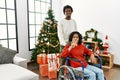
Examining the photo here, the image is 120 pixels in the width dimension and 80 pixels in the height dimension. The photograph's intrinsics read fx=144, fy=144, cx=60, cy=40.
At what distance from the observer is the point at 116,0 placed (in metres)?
3.81

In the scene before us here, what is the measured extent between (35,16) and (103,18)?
6.49ft

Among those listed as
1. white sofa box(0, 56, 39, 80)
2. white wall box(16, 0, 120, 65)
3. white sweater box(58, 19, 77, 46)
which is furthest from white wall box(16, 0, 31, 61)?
white sweater box(58, 19, 77, 46)

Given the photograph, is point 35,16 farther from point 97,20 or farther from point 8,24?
point 97,20

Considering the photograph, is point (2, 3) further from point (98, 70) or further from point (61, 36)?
point (98, 70)

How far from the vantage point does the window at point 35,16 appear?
13.5 ft

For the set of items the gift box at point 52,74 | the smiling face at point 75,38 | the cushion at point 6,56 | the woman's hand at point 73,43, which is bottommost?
the gift box at point 52,74

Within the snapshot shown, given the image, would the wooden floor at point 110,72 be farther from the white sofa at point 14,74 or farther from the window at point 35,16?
the white sofa at point 14,74

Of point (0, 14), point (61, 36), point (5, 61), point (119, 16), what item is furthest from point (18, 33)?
point (119, 16)

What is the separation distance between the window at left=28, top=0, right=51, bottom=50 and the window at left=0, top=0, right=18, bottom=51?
0.48 metres

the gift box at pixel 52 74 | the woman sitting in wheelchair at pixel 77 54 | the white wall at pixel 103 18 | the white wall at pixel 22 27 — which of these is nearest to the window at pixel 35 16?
the white wall at pixel 22 27

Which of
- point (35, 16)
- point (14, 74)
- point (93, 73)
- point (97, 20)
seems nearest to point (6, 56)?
point (14, 74)

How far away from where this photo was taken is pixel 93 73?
2.07 metres

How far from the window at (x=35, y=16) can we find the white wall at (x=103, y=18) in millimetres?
1101

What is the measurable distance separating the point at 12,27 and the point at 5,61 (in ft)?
4.58
